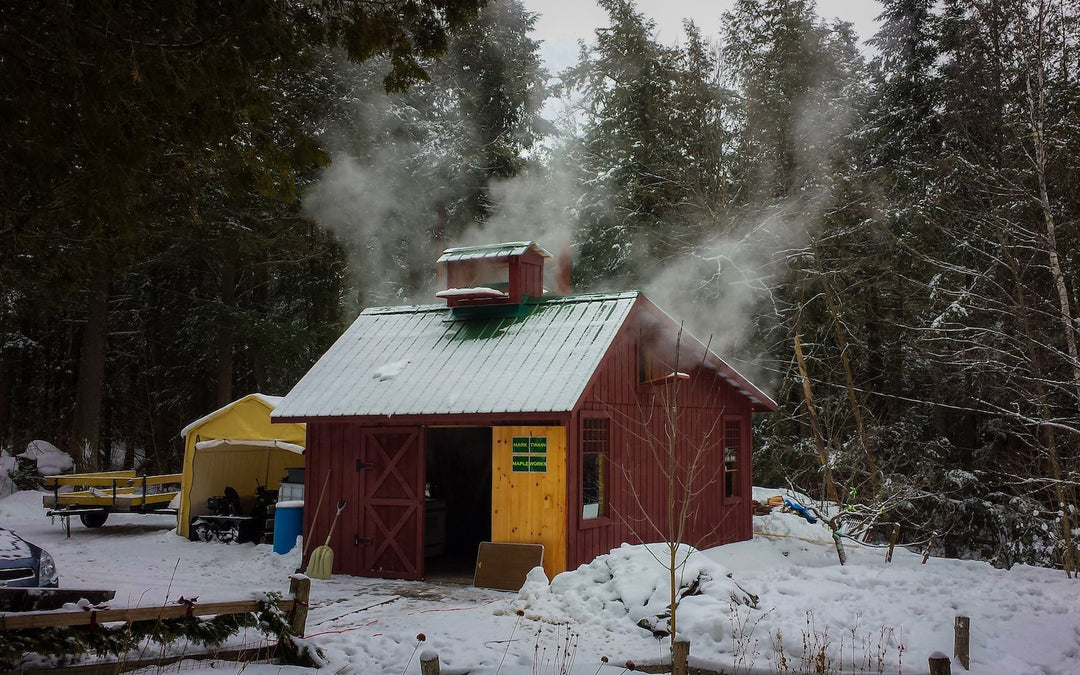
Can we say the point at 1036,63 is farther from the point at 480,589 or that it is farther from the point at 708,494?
the point at 480,589

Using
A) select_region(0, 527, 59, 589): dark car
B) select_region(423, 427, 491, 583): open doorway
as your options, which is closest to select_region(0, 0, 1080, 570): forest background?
select_region(0, 527, 59, 589): dark car

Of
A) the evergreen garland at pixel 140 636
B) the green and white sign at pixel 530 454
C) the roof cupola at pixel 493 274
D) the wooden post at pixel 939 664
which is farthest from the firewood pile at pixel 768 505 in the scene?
the evergreen garland at pixel 140 636

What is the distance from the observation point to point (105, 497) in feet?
56.9

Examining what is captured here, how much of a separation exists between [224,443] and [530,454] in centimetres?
706

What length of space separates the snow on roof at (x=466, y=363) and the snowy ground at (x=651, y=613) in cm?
236

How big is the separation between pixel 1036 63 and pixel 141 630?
13231mm

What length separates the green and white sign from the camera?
11.2 m

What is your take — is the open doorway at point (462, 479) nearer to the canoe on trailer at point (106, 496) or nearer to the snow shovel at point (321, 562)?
the snow shovel at point (321, 562)

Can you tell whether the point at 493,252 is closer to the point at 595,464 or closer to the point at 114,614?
the point at 595,464

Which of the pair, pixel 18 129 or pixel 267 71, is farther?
pixel 267 71

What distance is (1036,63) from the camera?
481 inches

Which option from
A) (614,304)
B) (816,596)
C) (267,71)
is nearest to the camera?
(267,71)

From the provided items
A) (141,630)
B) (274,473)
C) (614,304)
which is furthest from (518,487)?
Answer: (274,473)

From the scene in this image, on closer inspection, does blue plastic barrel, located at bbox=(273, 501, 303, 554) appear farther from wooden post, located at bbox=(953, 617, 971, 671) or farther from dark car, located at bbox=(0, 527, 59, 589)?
wooden post, located at bbox=(953, 617, 971, 671)
